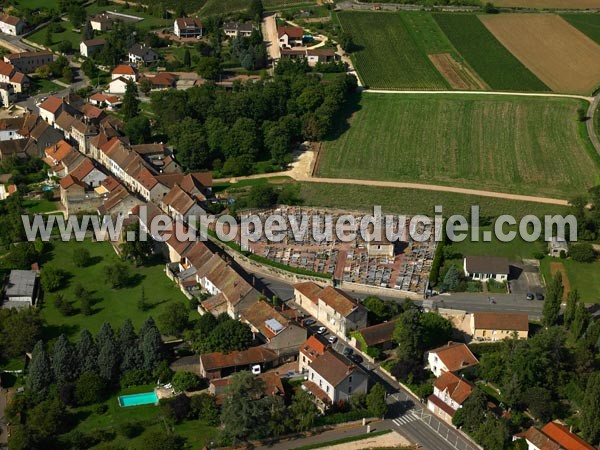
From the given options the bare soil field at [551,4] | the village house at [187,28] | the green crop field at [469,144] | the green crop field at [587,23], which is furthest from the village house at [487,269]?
the bare soil field at [551,4]

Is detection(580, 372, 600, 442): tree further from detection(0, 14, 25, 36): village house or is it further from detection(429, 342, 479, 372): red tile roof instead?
detection(0, 14, 25, 36): village house

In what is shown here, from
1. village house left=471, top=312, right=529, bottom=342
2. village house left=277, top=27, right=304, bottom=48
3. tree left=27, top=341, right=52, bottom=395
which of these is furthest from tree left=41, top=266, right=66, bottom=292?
village house left=277, top=27, right=304, bottom=48

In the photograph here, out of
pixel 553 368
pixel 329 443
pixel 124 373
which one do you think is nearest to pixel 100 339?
pixel 124 373

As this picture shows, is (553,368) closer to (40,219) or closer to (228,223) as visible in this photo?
(228,223)

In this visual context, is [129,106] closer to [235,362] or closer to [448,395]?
[235,362]

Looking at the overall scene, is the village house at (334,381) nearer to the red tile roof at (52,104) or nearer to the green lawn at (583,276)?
the green lawn at (583,276)

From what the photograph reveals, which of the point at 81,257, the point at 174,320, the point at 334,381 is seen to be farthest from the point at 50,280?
the point at 334,381
